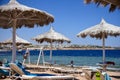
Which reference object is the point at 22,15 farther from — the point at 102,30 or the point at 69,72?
the point at 102,30

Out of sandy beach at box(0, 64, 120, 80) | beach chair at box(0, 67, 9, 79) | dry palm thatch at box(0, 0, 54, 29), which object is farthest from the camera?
sandy beach at box(0, 64, 120, 80)

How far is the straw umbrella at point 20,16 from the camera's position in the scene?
332 inches

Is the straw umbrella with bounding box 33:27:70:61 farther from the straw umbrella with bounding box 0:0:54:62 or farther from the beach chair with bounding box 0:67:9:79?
the beach chair with bounding box 0:67:9:79

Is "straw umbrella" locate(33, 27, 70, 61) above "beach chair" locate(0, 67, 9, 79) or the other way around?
above

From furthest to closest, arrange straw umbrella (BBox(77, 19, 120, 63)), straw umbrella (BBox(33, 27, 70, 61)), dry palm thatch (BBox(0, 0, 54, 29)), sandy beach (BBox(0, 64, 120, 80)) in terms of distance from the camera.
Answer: straw umbrella (BBox(33, 27, 70, 61))
straw umbrella (BBox(77, 19, 120, 63))
sandy beach (BBox(0, 64, 120, 80))
dry palm thatch (BBox(0, 0, 54, 29))

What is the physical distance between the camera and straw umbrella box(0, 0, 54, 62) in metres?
8.44

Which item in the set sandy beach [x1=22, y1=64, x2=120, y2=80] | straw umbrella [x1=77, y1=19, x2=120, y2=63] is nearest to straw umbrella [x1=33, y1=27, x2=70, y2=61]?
sandy beach [x1=22, y1=64, x2=120, y2=80]

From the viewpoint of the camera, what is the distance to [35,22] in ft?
34.2

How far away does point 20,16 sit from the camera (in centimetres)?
933

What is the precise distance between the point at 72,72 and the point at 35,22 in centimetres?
230

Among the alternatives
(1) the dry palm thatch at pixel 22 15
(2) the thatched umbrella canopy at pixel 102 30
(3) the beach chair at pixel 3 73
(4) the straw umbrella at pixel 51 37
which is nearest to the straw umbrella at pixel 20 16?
(1) the dry palm thatch at pixel 22 15

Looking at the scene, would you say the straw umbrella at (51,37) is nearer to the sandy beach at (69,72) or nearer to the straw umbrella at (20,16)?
the sandy beach at (69,72)

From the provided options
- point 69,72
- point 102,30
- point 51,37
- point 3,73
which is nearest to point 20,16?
point 3,73

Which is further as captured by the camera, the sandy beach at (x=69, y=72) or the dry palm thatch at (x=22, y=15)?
the sandy beach at (x=69, y=72)
